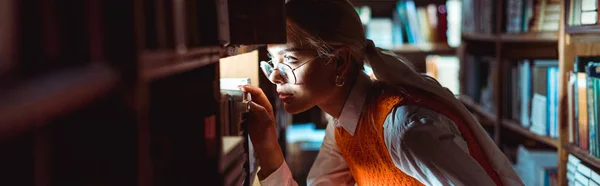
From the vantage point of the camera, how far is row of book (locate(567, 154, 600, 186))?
178 cm

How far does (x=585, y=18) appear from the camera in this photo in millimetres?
1803

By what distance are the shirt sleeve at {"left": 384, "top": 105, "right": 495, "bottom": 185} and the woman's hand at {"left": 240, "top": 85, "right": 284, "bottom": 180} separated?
32 centimetres

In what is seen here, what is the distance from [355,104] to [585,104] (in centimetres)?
71

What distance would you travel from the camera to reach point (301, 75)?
1490 mm

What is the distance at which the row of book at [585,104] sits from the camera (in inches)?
68.6

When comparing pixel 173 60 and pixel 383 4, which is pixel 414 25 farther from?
pixel 173 60

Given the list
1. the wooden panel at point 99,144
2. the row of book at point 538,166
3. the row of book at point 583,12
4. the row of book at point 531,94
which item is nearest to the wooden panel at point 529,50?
the row of book at point 531,94

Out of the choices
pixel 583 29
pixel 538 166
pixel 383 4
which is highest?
pixel 383 4

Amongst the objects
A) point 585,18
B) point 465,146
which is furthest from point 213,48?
point 585,18

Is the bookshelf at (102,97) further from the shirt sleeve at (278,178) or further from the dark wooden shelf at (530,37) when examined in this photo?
the dark wooden shelf at (530,37)

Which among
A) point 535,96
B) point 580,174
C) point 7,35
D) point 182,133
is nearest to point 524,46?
point 535,96

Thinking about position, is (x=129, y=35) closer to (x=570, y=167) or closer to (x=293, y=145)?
(x=570, y=167)

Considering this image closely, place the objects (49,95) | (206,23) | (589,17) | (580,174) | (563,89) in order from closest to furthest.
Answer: (49,95)
(206,23)
(589,17)
(580,174)
(563,89)

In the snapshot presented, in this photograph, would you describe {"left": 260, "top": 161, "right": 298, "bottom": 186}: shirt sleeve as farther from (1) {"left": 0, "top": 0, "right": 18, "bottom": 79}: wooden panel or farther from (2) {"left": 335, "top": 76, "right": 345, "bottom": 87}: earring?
(1) {"left": 0, "top": 0, "right": 18, "bottom": 79}: wooden panel
